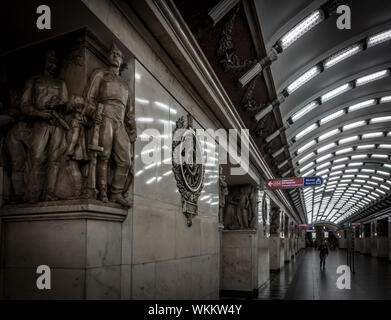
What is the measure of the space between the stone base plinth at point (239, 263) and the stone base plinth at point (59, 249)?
9652mm

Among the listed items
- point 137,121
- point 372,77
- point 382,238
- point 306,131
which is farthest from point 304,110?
point 382,238

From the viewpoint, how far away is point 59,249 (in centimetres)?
384

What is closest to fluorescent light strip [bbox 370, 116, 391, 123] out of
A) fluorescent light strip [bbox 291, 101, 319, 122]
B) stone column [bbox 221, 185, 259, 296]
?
fluorescent light strip [bbox 291, 101, 319, 122]

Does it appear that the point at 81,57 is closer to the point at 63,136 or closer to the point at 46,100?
the point at 46,100

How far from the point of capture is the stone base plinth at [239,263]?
1308 centimetres

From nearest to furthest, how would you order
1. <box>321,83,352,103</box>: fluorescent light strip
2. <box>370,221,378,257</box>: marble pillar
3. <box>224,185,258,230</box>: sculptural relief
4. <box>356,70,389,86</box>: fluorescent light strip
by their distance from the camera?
<box>356,70,389,86</box>: fluorescent light strip, <box>321,83,352,103</box>: fluorescent light strip, <box>224,185,258,230</box>: sculptural relief, <box>370,221,378,257</box>: marble pillar

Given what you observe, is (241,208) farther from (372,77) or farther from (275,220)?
(275,220)

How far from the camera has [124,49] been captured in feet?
15.5

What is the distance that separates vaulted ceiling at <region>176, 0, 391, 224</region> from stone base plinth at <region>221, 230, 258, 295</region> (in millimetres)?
3557

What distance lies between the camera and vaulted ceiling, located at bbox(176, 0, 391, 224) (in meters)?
7.34

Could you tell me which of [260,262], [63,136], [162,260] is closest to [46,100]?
[63,136]

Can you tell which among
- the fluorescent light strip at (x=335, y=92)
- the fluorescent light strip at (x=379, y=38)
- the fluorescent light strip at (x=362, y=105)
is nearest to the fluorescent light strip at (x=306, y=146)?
the fluorescent light strip at (x=362, y=105)

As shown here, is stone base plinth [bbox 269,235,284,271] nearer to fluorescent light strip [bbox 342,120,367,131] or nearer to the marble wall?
fluorescent light strip [bbox 342,120,367,131]
